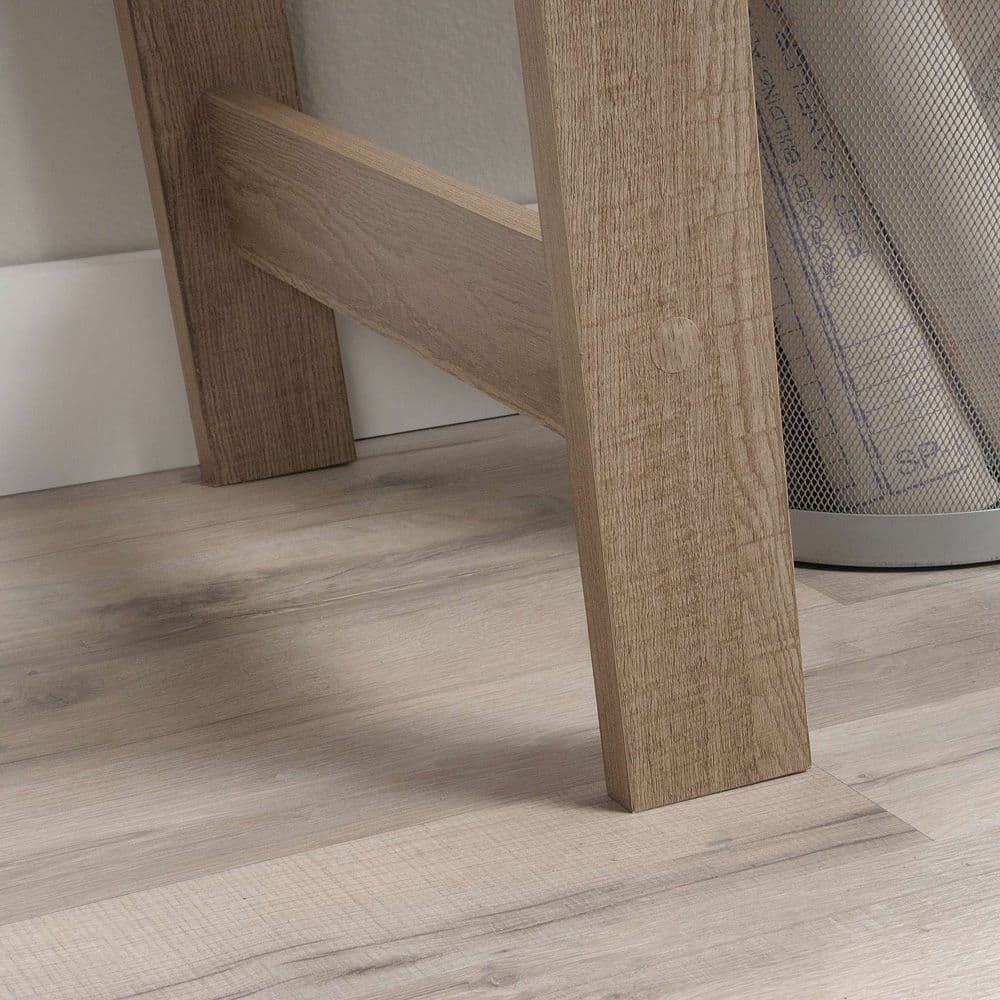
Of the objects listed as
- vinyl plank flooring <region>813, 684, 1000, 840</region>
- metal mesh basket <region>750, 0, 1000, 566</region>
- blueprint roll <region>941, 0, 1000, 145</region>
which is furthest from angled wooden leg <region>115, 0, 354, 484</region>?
vinyl plank flooring <region>813, 684, 1000, 840</region>

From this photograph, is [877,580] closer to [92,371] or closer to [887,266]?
[887,266]

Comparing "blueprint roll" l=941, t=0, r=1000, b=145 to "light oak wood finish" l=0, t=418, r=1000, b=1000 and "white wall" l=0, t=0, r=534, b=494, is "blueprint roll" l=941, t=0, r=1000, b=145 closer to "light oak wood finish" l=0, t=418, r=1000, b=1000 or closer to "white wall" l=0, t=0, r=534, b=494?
"light oak wood finish" l=0, t=418, r=1000, b=1000

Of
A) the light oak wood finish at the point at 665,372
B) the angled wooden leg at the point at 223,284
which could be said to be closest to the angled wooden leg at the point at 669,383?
the light oak wood finish at the point at 665,372

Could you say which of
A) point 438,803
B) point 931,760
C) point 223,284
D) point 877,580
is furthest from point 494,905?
point 223,284

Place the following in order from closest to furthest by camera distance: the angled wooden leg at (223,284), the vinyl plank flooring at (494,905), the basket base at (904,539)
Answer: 1. the vinyl plank flooring at (494,905)
2. the basket base at (904,539)
3. the angled wooden leg at (223,284)

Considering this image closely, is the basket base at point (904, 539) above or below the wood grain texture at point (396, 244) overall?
below

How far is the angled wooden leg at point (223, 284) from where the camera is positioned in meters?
1.21

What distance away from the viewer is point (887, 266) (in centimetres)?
90

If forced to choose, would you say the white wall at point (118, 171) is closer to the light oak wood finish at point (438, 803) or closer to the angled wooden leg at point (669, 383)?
the light oak wood finish at point (438, 803)

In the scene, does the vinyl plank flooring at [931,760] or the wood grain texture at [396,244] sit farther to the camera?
the wood grain texture at [396,244]

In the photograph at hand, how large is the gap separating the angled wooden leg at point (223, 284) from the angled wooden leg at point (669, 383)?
709 millimetres

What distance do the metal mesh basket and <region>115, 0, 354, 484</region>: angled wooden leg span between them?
0.52 metres

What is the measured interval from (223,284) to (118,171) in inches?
7.4

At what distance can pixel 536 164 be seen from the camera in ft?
1.97
